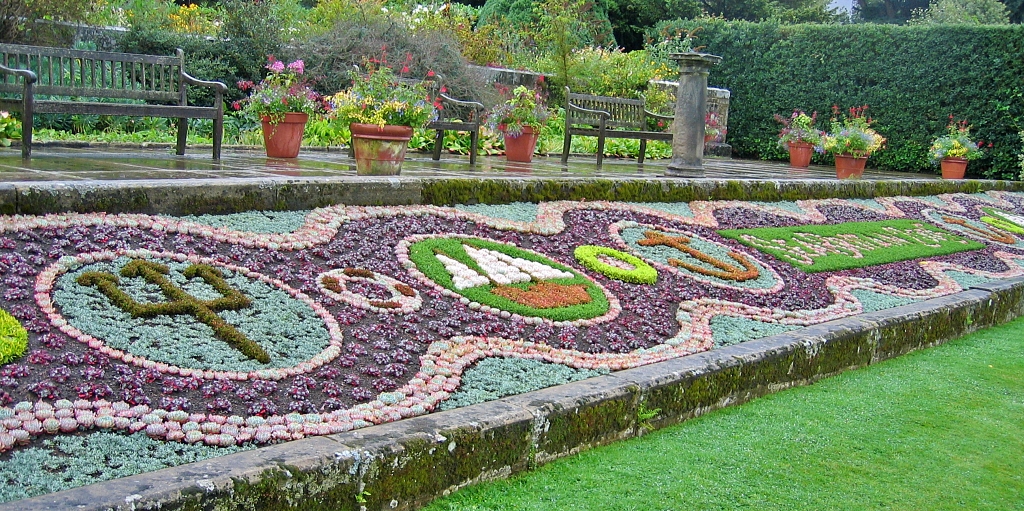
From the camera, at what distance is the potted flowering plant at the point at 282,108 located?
8.09 meters

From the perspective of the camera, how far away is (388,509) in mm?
2777

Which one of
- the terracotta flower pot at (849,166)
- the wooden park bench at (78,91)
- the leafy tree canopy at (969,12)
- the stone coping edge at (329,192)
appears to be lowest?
the stone coping edge at (329,192)

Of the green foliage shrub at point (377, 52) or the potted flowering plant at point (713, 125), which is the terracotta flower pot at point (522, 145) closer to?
the green foliage shrub at point (377, 52)

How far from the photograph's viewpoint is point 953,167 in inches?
605

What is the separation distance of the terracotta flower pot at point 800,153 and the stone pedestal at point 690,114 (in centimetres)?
687

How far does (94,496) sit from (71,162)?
4736 millimetres

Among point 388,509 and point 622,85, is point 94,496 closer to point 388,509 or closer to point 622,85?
point 388,509

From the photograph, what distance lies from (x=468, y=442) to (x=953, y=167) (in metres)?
14.6

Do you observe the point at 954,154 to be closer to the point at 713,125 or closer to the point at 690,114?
the point at 713,125

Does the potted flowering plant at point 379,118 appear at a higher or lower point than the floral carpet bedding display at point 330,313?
higher

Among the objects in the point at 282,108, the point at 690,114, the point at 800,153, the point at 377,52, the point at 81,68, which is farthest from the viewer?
the point at 800,153

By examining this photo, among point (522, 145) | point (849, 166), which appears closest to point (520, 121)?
point (522, 145)

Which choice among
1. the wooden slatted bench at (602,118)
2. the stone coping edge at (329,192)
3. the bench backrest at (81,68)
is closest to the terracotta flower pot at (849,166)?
the wooden slatted bench at (602,118)

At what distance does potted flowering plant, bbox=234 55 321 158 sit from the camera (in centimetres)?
809
